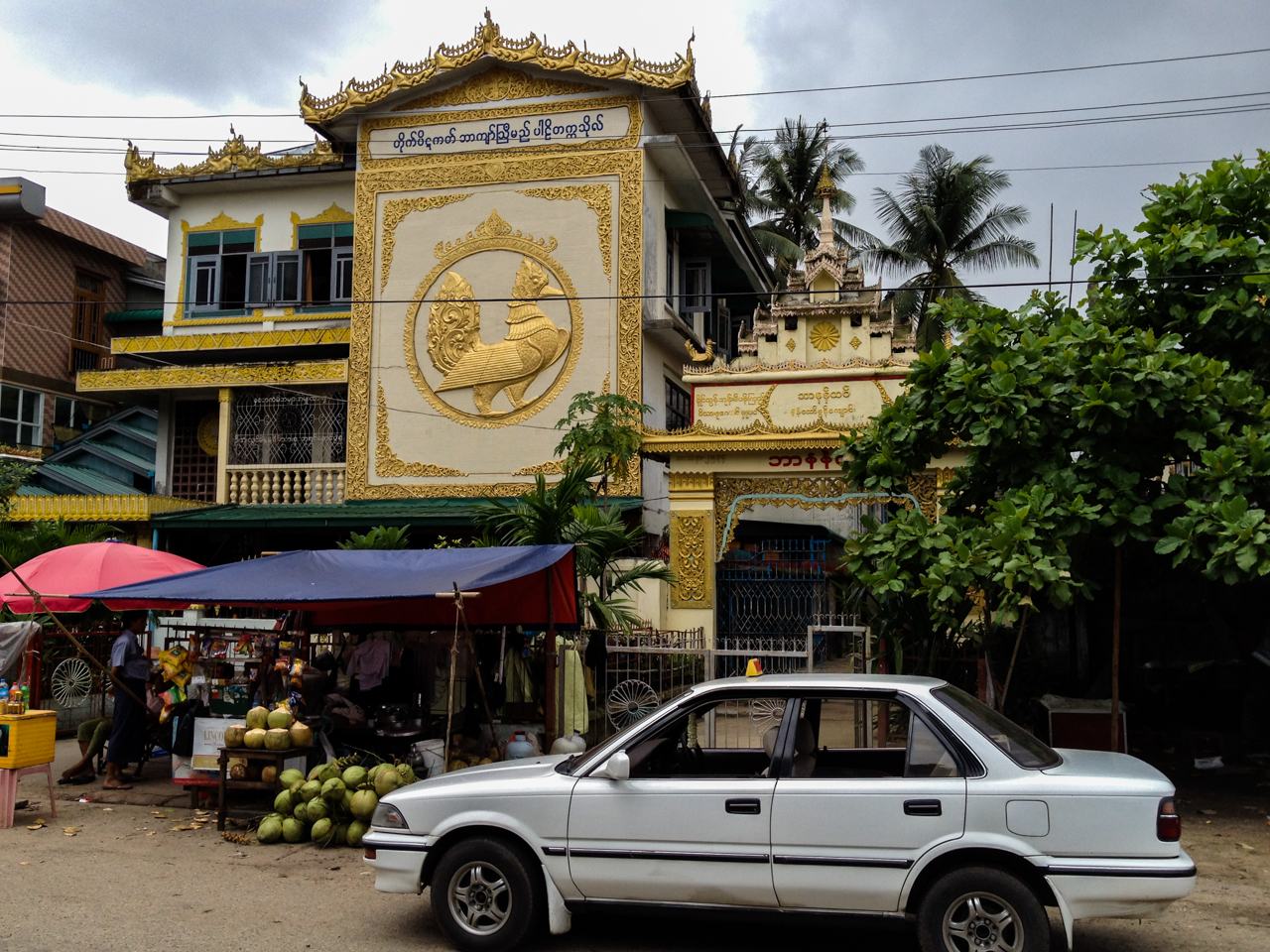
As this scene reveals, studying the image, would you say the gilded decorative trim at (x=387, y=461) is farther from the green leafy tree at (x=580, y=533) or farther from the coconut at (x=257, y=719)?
the coconut at (x=257, y=719)

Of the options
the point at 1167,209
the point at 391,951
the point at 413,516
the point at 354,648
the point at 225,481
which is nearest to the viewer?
the point at 391,951

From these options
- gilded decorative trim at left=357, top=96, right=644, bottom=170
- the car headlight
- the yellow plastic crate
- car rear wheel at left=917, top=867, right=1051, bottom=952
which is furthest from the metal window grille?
car rear wheel at left=917, top=867, right=1051, bottom=952

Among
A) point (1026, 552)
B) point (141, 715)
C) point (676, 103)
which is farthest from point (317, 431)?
point (1026, 552)

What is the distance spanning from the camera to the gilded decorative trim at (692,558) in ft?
46.2

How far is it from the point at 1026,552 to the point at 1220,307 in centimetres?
298

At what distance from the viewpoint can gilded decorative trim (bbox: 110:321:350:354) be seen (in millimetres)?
19906

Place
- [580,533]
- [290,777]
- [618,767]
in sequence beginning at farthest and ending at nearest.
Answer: [580,533], [290,777], [618,767]

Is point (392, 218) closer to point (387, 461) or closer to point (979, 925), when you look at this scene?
point (387, 461)

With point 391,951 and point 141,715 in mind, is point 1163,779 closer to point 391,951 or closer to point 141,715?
point 391,951

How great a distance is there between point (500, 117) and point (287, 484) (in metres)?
7.75

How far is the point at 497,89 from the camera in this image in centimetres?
1914

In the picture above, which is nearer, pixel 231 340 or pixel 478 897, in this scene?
pixel 478 897

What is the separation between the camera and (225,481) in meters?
19.9

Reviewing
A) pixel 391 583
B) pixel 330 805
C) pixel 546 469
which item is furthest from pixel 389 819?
pixel 546 469
